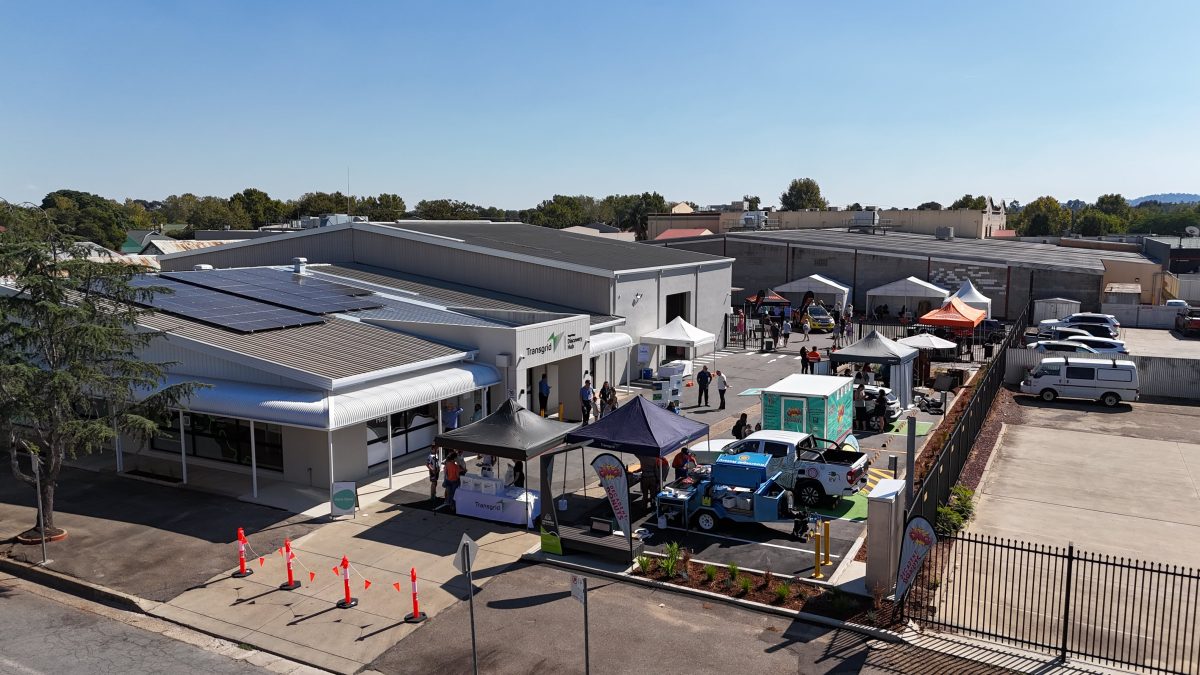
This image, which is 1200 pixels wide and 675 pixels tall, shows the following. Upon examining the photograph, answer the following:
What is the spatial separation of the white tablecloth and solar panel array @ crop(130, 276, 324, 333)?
829 cm

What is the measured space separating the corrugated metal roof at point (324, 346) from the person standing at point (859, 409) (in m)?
12.3

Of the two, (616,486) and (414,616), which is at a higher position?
(616,486)

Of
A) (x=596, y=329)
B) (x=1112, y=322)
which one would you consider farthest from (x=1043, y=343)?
(x=596, y=329)

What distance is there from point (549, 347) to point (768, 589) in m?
12.5

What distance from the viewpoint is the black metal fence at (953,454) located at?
14.8 m

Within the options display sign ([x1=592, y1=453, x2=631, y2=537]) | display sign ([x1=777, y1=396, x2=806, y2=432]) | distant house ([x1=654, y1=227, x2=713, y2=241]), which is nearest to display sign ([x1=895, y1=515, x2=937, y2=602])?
display sign ([x1=592, y1=453, x2=631, y2=537])

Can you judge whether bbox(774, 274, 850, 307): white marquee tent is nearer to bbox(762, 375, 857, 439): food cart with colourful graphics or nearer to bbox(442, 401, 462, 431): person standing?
bbox(762, 375, 857, 439): food cart with colourful graphics

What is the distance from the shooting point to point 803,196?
167875 millimetres

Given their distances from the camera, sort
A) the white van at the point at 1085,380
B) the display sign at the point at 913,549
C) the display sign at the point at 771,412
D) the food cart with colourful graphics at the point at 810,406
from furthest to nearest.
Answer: the white van at the point at 1085,380 → the display sign at the point at 771,412 → the food cart with colourful graphics at the point at 810,406 → the display sign at the point at 913,549

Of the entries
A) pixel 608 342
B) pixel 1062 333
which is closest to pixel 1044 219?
pixel 1062 333

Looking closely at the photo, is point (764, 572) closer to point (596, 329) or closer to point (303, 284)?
point (596, 329)

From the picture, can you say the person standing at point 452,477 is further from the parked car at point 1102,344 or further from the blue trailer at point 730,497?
the parked car at point 1102,344

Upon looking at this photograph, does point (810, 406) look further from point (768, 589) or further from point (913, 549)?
point (913, 549)

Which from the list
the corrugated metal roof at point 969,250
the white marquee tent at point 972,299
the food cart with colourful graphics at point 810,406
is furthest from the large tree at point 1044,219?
the food cart with colourful graphics at point 810,406
